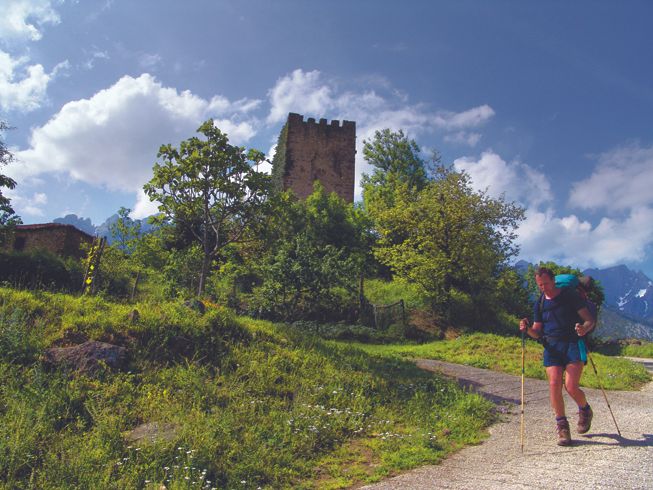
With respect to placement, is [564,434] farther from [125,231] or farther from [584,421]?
[125,231]

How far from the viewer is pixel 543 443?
510 centimetres

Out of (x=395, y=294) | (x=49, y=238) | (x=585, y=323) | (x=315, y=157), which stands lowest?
(x=585, y=323)

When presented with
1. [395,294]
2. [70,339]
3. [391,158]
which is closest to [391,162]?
[391,158]

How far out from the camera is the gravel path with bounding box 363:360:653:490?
3.91m

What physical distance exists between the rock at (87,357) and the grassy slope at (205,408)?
0.51 ft

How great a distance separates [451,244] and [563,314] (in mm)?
16762

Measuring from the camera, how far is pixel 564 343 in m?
5.09

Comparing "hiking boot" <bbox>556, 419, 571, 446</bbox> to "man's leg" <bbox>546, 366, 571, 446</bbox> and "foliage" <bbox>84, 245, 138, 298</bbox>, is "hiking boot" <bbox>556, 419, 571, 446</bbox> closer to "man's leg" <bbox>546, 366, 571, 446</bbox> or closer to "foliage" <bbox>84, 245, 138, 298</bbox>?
"man's leg" <bbox>546, 366, 571, 446</bbox>

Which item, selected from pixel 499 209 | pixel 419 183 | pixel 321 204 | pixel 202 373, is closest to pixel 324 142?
pixel 419 183

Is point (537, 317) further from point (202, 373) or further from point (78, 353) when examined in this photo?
point (78, 353)

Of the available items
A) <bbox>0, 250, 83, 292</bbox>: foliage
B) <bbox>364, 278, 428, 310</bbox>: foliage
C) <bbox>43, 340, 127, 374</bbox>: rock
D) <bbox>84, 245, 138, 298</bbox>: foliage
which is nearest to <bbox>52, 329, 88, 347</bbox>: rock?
<bbox>43, 340, 127, 374</bbox>: rock

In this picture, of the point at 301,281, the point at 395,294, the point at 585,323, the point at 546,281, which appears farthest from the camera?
the point at 395,294

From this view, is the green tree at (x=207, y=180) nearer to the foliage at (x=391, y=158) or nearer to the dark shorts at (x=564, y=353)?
the dark shorts at (x=564, y=353)

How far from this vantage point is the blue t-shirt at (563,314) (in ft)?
16.8
